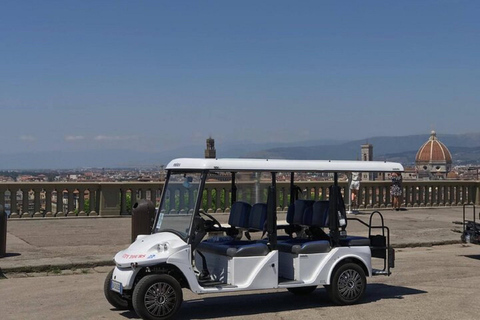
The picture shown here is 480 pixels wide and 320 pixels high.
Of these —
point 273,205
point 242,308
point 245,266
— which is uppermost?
point 273,205

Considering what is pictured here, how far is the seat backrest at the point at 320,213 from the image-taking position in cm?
991

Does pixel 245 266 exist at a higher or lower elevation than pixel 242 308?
higher

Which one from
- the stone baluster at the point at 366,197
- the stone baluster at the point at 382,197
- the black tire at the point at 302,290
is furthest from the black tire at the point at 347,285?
the stone baluster at the point at 382,197

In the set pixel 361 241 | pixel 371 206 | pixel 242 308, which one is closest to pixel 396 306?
pixel 361 241

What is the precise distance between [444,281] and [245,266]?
14.1 feet

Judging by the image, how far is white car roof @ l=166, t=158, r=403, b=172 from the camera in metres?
9.00

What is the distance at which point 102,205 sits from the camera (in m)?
21.5

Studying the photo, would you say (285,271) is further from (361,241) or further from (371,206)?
(371,206)

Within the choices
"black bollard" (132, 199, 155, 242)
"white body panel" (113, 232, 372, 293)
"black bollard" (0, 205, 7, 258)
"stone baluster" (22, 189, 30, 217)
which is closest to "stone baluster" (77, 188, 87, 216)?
"stone baluster" (22, 189, 30, 217)

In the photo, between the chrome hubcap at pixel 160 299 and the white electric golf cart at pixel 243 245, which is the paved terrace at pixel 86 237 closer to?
the white electric golf cart at pixel 243 245

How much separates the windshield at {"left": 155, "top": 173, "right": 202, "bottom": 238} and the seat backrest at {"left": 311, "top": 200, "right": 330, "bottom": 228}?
6.31ft

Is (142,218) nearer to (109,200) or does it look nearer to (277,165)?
(277,165)

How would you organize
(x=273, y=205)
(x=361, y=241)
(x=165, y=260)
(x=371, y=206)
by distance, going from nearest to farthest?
(x=165, y=260), (x=273, y=205), (x=361, y=241), (x=371, y=206)

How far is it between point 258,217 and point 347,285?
1.51 meters
